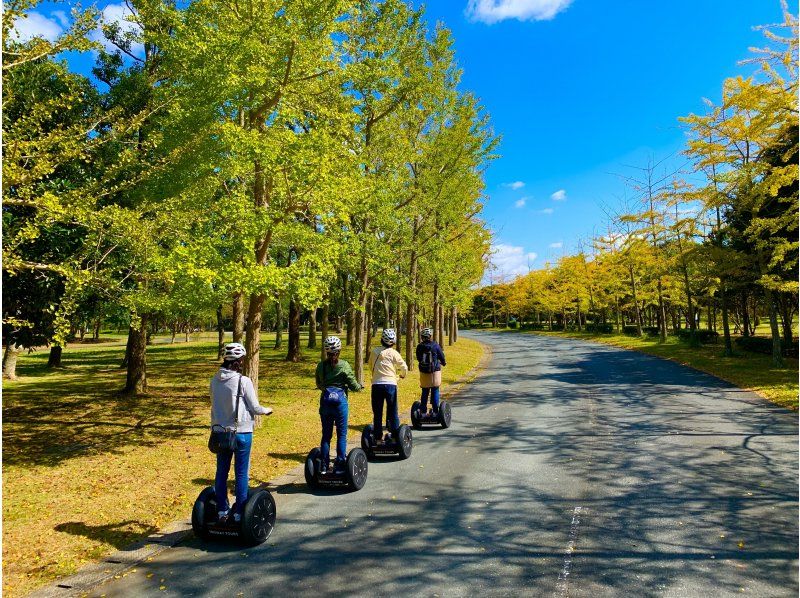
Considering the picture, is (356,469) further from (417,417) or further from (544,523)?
(417,417)

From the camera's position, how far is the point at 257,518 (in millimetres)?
5164

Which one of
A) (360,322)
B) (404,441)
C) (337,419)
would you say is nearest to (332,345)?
(337,419)

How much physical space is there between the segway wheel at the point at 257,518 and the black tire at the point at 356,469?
1427mm

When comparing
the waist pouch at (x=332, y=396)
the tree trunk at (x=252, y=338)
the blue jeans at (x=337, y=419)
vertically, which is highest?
the tree trunk at (x=252, y=338)

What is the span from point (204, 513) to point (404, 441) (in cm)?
373

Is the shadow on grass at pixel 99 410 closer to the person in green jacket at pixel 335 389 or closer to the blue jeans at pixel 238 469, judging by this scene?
the person in green jacket at pixel 335 389

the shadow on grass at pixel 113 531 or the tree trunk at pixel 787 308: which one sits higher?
the tree trunk at pixel 787 308

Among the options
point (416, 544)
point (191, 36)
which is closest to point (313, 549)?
Answer: point (416, 544)

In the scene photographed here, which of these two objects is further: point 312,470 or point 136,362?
point 136,362

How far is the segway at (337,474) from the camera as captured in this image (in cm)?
668

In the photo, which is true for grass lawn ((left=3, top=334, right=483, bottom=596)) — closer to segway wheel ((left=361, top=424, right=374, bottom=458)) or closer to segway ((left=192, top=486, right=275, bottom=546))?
segway ((left=192, top=486, right=275, bottom=546))

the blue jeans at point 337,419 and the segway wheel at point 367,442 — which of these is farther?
the segway wheel at point 367,442

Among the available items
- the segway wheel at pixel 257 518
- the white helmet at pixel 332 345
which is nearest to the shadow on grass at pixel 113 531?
the segway wheel at pixel 257 518

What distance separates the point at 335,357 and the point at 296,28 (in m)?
6.43
